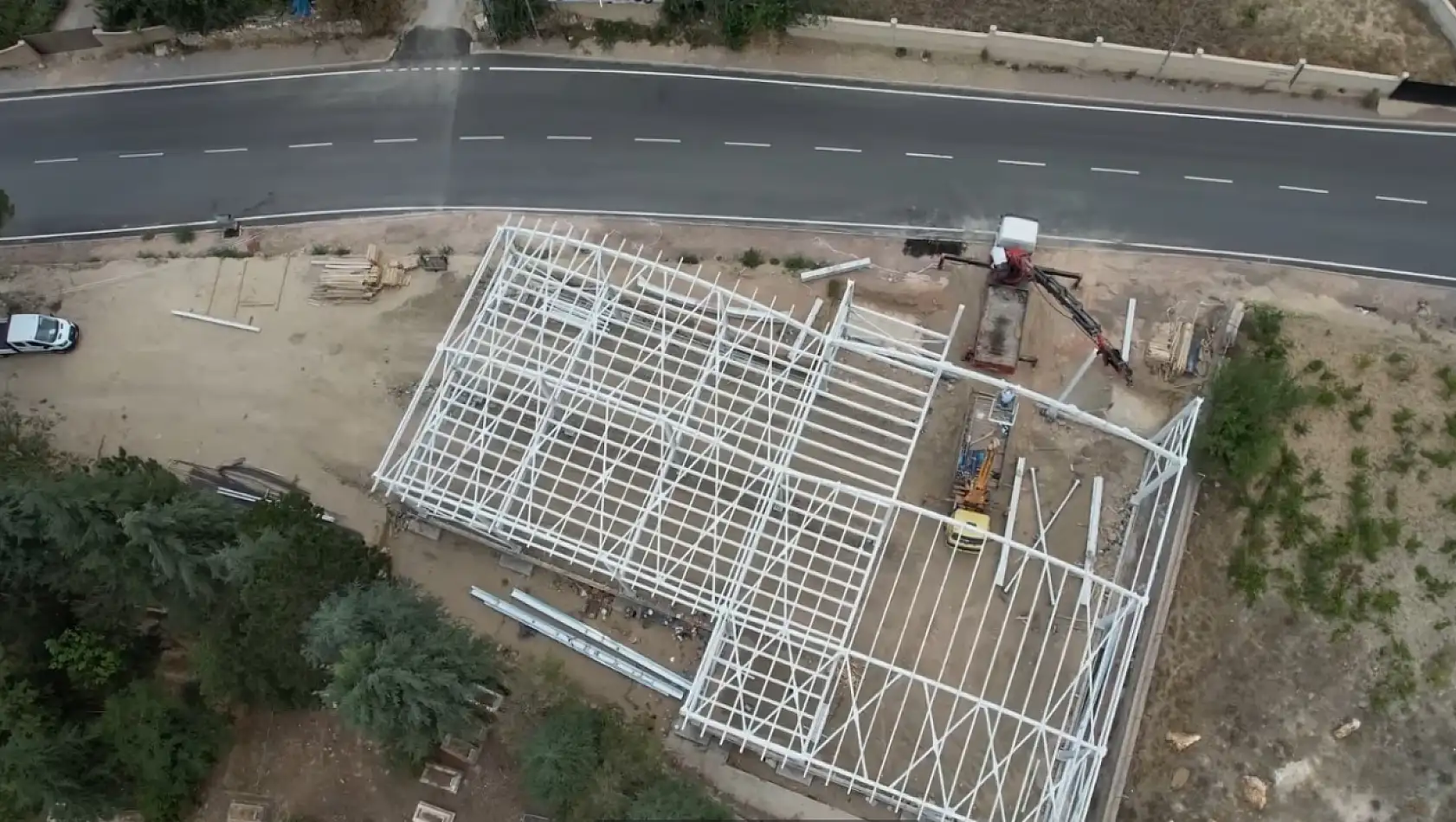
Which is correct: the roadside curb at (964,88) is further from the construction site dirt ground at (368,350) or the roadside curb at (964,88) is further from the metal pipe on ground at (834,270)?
the metal pipe on ground at (834,270)

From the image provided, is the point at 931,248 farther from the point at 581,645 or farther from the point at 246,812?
the point at 246,812

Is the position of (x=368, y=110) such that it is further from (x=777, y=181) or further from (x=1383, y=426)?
(x=1383, y=426)

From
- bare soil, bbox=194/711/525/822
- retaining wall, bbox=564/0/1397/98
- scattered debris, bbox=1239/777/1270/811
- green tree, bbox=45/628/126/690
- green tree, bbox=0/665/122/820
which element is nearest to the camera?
green tree, bbox=0/665/122/820

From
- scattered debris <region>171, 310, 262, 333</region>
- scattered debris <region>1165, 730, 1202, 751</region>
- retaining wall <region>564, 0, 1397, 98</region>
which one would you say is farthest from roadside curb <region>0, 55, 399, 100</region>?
scattered debris <region>1165, 730, 1202, 751</region>


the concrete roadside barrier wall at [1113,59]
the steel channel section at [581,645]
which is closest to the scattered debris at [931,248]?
the concrete roadside barrier wall at [1113,59]

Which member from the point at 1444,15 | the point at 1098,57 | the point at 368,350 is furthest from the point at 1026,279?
the point at 368,350

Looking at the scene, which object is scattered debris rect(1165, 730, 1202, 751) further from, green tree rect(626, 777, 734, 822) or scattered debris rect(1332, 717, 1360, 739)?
green tree rect(626, 777, 734, 822)
